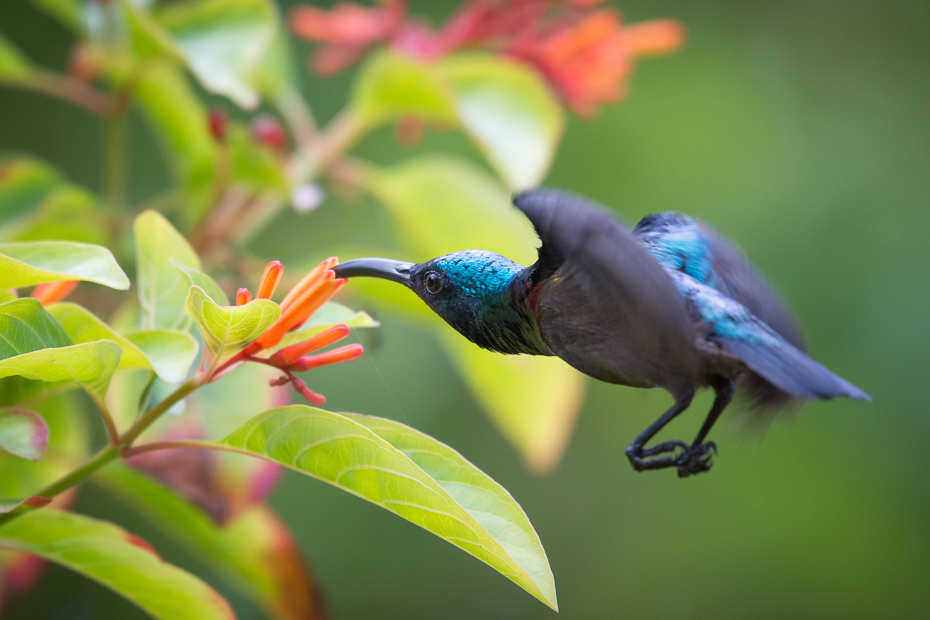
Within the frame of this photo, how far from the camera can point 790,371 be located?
0.54m

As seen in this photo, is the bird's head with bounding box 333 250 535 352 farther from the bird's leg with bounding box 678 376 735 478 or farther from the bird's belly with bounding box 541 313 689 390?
the bird's leg with bounding box 678 376 735 478

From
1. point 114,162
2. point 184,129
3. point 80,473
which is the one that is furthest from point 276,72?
point 80,473

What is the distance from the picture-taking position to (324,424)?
1.66 feet

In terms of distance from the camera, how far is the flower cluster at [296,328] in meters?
0.53

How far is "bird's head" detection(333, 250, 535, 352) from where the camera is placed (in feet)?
2.08

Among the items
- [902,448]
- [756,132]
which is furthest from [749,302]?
[756,132]

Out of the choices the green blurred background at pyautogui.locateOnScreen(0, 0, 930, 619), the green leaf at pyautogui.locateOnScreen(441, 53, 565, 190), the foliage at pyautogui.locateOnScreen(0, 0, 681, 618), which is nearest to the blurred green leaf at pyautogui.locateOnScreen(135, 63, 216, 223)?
the foliage at pyautogui.locateOnScreen(0, 0, 681, 618)

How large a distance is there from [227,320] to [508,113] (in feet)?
2.39

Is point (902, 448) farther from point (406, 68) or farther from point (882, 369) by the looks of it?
point (406, 68)

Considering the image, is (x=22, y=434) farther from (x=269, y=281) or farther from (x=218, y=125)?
(x=218, y=125)

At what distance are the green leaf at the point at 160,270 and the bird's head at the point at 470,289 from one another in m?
0.13

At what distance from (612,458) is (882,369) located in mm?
931

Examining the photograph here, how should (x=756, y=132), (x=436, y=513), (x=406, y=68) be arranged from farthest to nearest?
(x=756, y=132), (x=406, y=68), (x=436, y=513)

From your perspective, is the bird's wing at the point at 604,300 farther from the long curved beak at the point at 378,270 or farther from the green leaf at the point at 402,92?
the green leaf at the point at 402,92
